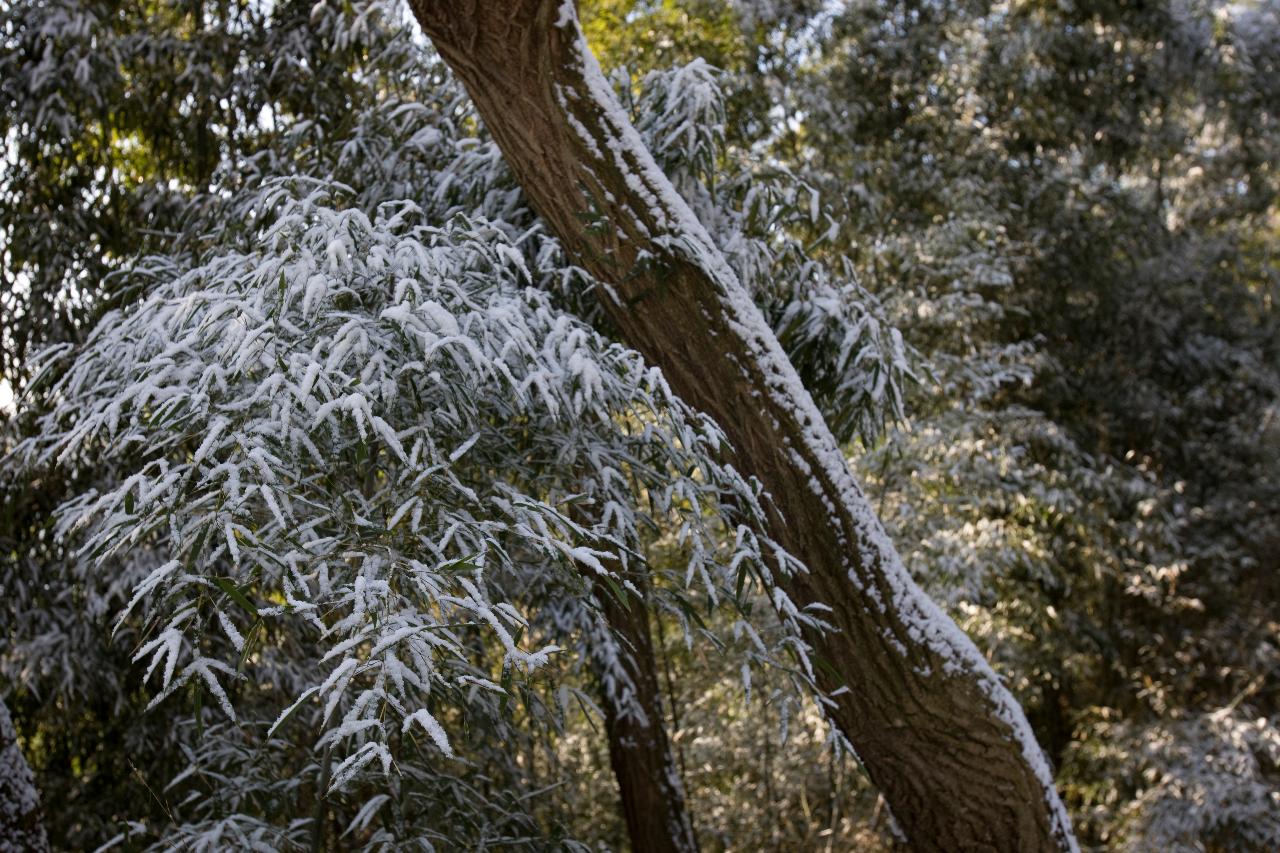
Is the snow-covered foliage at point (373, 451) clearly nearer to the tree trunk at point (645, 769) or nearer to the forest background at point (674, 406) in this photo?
the forest background at point (674, 406)

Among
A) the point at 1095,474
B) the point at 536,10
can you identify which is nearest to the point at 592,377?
the point at 536,10

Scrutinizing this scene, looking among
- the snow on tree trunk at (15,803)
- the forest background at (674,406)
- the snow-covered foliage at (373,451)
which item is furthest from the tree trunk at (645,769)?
the snow on tree trunk at (15,803)

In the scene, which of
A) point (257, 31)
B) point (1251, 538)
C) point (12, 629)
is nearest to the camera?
point (12, 629)

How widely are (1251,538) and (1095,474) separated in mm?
1077

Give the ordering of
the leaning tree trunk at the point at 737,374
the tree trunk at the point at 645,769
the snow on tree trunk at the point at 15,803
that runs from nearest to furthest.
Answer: the snow on tree trunk at the point at 15,803 → the leaning tree trunk at the point at 737,374 → the tree trunk at the point at 645,769

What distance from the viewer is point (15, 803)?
1.92 metres

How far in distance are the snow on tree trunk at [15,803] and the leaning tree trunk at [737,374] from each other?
1358 mm

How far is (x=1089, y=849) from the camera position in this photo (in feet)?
18.1

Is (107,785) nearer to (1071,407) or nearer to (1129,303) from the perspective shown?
(1071,407)

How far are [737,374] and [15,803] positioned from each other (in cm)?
151

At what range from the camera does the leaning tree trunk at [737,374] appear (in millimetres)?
2018

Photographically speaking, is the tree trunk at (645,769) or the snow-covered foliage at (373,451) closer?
the snow-covered foliage at (373,451)

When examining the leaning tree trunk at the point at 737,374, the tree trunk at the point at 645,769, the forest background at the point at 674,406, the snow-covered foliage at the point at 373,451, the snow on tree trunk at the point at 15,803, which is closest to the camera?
the snow-covered foliage at the point at 373,451

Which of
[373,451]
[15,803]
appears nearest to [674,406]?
[373,451]
